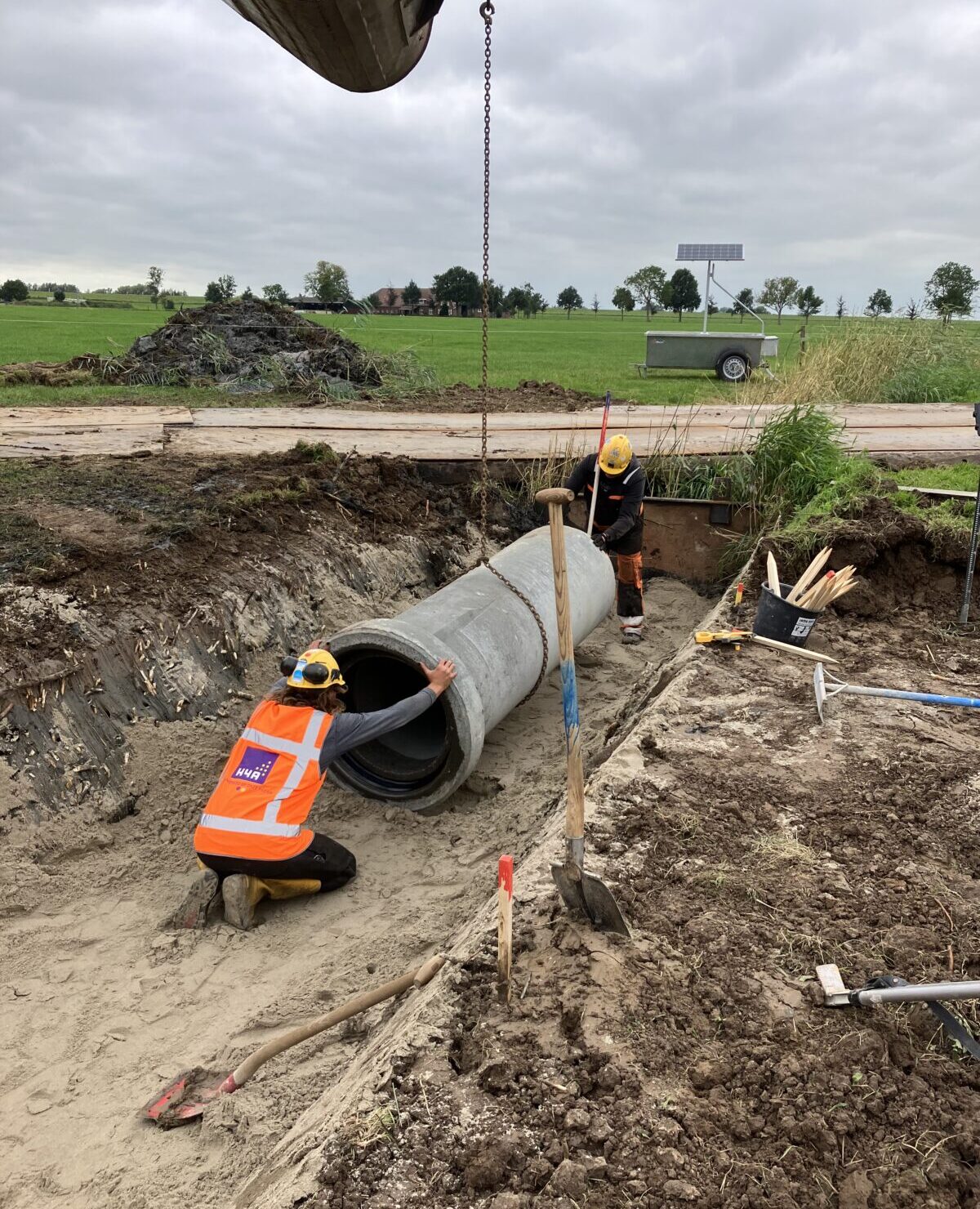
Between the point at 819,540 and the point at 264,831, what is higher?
the point at 819,540

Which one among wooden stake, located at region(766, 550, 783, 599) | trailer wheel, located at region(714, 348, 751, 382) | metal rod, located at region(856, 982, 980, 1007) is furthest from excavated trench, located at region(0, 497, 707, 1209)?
trailer wheel, located at region(714, 348, 751, 382)

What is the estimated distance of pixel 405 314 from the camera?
73875 mm

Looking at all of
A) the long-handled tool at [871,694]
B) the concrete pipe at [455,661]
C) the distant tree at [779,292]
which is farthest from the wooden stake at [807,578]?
the distant tree at [779,292]

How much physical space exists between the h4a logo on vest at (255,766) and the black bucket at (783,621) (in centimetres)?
363

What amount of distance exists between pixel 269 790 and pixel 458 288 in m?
68.8

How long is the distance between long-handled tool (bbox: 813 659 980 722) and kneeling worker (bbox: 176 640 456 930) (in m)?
2.30

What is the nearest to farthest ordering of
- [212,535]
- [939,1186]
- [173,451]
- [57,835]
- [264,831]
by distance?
[939,1186], [264,831], [57,835], [212,535], [173,451]

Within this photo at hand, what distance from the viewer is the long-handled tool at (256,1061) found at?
3391 mm

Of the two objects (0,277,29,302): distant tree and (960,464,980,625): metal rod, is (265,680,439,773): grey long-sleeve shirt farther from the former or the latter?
(0,277,29,302): distant tree

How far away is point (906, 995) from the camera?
274 cm

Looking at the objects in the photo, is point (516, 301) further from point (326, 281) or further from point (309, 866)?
point (309, 866)

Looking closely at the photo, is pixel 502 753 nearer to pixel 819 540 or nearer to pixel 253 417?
pixel 819 540

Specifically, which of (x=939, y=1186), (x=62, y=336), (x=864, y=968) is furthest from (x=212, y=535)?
(x=62, y=336)

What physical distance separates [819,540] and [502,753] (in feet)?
10.9
